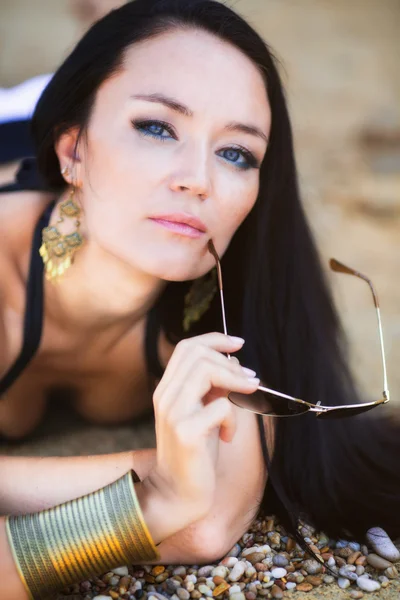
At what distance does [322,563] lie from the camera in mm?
1320

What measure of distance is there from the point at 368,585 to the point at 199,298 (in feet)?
2.24

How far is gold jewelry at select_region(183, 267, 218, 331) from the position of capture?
1.63 meters

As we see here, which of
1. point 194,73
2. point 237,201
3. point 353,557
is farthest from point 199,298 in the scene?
point 353,557

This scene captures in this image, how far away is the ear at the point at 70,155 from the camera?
4.64ft

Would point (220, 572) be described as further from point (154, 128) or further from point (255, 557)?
point (154, 128)

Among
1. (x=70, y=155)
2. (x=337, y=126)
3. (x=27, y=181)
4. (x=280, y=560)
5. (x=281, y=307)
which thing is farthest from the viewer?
(x=337, y=126)

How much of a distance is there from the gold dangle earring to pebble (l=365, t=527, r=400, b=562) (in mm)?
776

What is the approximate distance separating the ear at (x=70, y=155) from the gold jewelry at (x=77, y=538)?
24.4 inches

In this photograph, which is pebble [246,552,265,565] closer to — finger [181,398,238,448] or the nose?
finger [181,398,238,448]

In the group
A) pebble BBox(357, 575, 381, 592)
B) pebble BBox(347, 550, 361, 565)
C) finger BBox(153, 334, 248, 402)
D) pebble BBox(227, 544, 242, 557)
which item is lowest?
pebble BBox(357, 575, 381, 592)

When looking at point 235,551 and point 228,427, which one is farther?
point 235,551

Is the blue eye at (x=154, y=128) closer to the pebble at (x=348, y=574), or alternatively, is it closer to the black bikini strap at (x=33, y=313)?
the black bikini strap at (x=33, y=313)

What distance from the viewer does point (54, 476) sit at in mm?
1293

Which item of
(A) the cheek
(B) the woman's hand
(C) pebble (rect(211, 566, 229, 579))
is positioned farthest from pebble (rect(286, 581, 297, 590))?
Result: (A) the cheek
